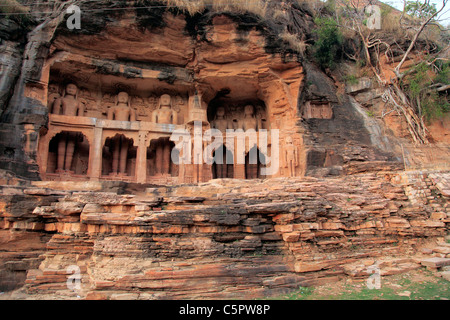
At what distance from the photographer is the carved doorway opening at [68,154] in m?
14.2

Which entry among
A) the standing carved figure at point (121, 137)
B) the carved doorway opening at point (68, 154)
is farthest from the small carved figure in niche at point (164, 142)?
the carved doorway opening at point (68, 154)

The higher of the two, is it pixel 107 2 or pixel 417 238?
pixel 107 2

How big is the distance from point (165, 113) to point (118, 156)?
341 cm

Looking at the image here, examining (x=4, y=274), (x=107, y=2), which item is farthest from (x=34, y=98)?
(x=4, y=274)

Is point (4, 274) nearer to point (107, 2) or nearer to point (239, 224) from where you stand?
point (239, 224)

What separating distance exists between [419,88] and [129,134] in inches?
628

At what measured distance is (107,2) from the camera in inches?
517

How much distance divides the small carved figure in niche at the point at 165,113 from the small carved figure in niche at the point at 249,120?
4139 millimetres

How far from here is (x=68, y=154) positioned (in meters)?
14.5

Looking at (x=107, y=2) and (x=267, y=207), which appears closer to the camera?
(x=267, y=207)

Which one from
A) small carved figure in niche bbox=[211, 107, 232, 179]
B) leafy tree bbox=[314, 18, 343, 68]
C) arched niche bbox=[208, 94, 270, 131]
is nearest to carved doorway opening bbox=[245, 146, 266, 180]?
small carved figure in niche bbox=[211, 107, 232, 179]

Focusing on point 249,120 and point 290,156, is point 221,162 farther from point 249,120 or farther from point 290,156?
point 290,156

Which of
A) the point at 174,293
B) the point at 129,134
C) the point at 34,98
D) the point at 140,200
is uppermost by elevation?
the point at 34,98

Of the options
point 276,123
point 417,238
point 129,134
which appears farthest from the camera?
point 276,123
